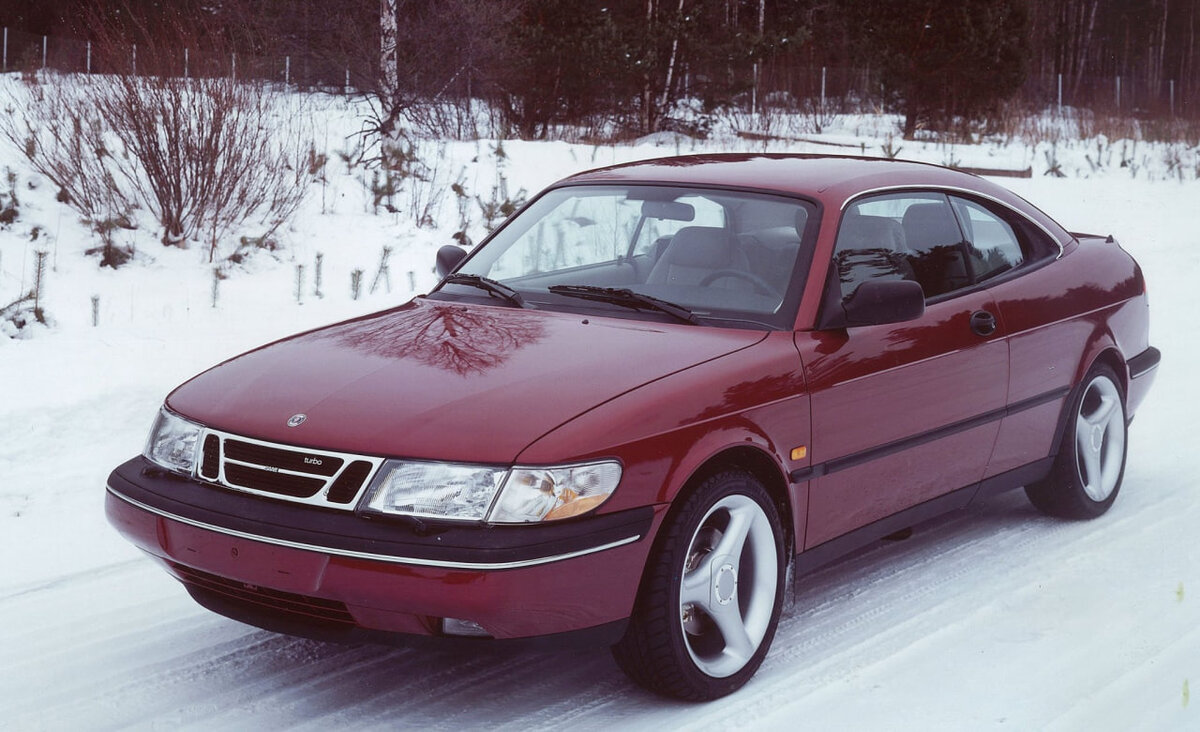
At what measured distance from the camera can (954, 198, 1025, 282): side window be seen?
535 cm

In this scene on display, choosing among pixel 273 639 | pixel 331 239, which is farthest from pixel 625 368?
pixel 331 239

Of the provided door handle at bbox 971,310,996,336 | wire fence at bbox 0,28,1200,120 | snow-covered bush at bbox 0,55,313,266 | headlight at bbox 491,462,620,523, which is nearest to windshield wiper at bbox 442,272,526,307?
headlight at bbox 491,462,620,523

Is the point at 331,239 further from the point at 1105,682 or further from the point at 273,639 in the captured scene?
the point at 1105,682

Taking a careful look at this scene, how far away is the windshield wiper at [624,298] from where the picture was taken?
4473mm

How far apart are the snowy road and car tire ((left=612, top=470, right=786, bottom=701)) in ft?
0.35

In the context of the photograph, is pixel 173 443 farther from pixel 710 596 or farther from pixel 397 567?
pixel 710 596

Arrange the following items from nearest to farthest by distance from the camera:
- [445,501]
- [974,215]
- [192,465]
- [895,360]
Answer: [445,501] → [192,465] → [895,360] → [974,215]

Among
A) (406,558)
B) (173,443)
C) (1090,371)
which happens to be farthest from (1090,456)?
(173,443)

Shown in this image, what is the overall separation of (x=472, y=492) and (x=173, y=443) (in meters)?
1.08

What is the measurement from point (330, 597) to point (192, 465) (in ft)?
2.24

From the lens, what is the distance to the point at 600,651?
4.43 m

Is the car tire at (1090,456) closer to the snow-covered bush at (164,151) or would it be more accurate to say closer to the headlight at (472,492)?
the headlight at (472,492)

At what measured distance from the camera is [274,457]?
3705mm

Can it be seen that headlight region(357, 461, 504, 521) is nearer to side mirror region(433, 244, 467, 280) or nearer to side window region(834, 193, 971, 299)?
side window region(834, 193, 971, 299)
